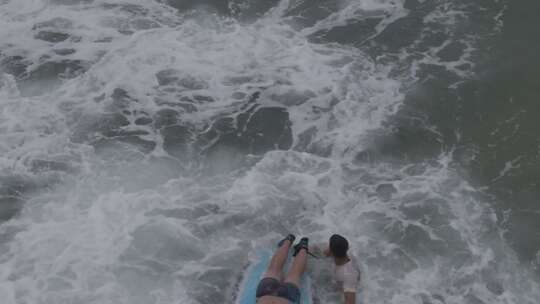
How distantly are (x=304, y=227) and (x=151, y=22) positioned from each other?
711 cm

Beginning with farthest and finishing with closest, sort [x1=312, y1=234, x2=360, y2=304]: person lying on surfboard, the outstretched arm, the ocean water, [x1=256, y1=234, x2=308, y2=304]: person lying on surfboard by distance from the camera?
the ocean water, [x1=312, y1=234, x2=360, y2=304]: person lying on surfboard, the outstretched arm, [x1=256, y1=234, x2=308, y2=304]: person lying on surfboard

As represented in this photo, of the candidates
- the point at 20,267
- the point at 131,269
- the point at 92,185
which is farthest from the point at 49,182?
the point at 131,269

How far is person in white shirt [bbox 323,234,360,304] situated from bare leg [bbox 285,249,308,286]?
1.31ft

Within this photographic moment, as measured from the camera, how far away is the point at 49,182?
1009 cm

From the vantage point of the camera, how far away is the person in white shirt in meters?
8.09

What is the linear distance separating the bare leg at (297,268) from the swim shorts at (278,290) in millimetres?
147

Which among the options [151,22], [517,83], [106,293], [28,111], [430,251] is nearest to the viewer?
[106,293]

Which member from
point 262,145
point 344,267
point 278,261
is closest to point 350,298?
point 344,267

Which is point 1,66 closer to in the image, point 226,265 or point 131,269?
point 131,269

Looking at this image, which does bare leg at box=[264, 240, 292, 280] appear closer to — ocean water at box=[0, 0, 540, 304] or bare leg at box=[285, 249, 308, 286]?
bare leg at box=[285, 249, 308, 286]

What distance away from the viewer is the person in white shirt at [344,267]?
8094 mm

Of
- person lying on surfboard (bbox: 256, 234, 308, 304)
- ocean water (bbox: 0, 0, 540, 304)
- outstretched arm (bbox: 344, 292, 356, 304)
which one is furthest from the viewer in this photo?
ocean water (bbox: 0, 0, 540, 304)

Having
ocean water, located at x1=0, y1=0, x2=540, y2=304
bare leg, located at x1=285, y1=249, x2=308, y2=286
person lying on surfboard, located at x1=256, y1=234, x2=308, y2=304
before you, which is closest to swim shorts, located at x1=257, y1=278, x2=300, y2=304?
person lying on surfboard, located at x1=256, y1=234, x2=308, y2=304

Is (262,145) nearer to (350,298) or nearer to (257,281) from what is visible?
(257,281)
